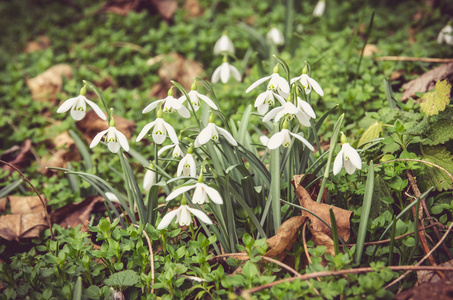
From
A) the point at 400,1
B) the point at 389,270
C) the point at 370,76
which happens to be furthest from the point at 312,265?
the point at 400,1

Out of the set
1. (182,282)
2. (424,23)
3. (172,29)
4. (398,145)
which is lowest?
(182,282)

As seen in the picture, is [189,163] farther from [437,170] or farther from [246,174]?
[437,170]

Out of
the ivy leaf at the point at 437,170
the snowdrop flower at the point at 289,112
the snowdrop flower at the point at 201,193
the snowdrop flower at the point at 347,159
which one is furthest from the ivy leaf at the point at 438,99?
the snowdrop flower at the point at 201,193

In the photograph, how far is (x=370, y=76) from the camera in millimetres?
2301

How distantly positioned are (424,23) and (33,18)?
434 centimetres

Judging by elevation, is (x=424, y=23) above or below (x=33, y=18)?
below

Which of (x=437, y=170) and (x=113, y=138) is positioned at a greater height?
(x=113, y=138)

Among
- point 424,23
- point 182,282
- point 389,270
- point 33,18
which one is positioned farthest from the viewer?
point 33,18

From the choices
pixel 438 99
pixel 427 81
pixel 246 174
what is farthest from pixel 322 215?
pixel 427 81

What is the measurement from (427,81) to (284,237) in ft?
4.85

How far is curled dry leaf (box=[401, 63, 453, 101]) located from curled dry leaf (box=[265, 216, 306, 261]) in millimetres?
1209

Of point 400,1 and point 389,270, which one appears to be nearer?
point 389,270

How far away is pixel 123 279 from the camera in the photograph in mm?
1339

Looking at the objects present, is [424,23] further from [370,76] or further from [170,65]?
[170,65]
